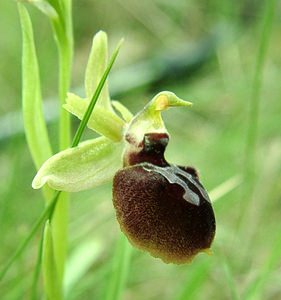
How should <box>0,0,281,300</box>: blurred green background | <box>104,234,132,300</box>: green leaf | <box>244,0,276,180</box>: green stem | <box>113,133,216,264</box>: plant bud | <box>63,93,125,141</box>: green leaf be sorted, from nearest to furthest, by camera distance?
<box>113,133,216,264</box>: plant bud, <box>63,93,125,141</box>: green leaf, <box>104,234,132,300</box>: green leaf, <box>244,0,276,180</box>: green stem, <box>0,0,281,300</box>: blurred green background

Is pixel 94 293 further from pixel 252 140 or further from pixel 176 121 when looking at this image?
pixel 176 121

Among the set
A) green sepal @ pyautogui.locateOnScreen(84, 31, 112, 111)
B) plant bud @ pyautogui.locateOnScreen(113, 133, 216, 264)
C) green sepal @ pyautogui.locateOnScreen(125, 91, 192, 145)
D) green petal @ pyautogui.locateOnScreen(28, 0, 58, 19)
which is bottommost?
plant bud @ pyautogui.locateOnScreen(113, 133, 216, 264)

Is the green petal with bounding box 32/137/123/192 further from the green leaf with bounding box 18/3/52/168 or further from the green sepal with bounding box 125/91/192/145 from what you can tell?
the green leaf with bounding box 18/3/52/168

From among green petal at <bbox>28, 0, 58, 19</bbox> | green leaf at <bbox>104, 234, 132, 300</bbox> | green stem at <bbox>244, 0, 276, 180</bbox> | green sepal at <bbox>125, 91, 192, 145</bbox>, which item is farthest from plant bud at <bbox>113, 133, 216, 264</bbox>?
green stem at <bbox>244, 0, 276, 180</bbox>

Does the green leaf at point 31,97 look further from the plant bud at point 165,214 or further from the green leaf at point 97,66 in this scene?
the plant bud at point 165,214


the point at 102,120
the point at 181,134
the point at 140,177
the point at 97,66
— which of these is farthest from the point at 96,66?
the point at 181,134

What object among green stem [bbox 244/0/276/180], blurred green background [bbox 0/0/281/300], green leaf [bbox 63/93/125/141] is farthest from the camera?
blurred green background [bbox 0/0/281/300]

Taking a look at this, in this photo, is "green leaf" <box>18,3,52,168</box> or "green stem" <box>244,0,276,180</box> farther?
"green stem" <box>244,0,276,180</box>
